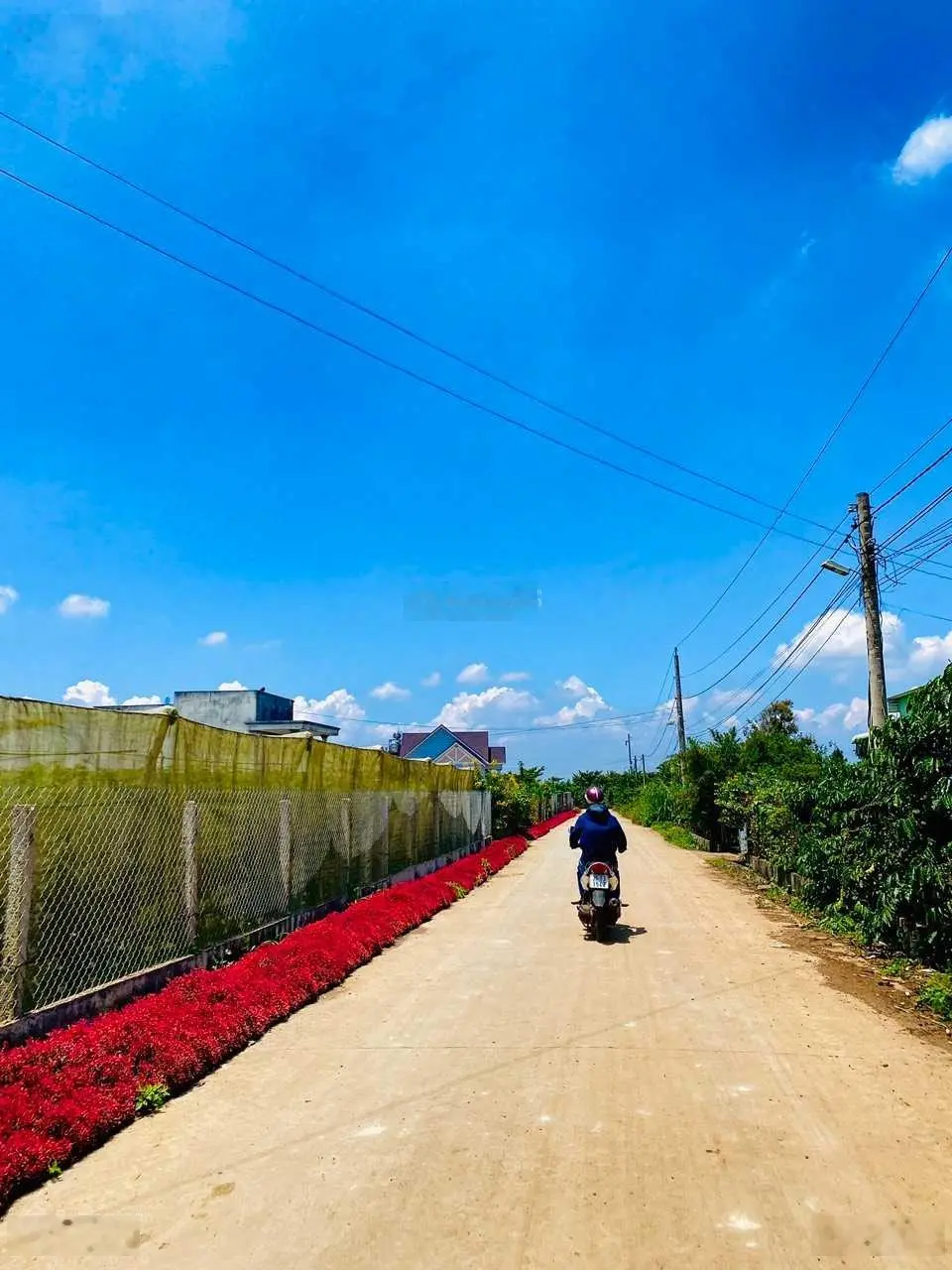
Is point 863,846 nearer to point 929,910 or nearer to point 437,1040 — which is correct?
point 929,910

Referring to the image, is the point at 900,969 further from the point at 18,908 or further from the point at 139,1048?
the point at 18,908

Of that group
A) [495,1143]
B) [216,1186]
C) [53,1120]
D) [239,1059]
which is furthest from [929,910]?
[53,1120]

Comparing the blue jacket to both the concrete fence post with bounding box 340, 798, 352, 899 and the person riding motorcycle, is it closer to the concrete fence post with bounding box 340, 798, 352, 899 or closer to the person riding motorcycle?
the person riding motorcycle

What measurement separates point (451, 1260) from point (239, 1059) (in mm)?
2971

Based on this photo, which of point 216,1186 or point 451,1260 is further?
point 216,1186

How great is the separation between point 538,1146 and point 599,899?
5.89 metres

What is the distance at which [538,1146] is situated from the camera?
13.6ft

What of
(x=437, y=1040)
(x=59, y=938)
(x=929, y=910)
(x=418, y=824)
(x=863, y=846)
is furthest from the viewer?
(x=418, y=824)

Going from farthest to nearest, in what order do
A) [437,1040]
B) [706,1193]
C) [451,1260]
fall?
[437,1040] < [706,1193] < [451,1260]

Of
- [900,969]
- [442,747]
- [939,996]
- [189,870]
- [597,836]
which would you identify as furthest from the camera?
[442,747]

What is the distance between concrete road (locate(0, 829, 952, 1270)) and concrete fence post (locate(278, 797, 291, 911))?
85.4 inches

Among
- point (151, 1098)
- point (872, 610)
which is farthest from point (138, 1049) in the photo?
point (872, 610)

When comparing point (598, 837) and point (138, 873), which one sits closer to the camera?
point (138, 873)

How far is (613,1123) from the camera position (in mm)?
4430
